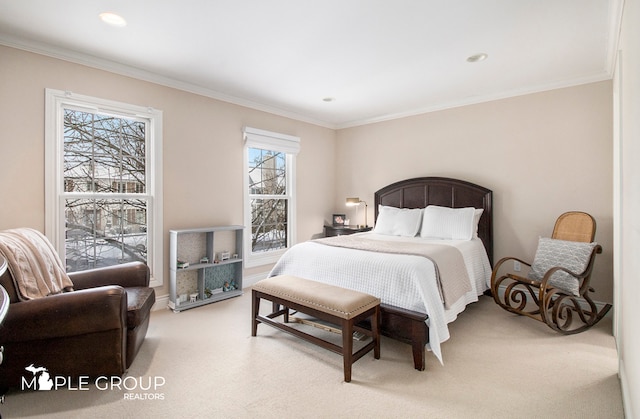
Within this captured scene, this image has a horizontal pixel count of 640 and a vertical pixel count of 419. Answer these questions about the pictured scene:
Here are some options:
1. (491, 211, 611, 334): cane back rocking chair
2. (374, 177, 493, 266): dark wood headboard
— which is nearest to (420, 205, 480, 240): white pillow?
(374, 177, 493, 266): dark wood headboard

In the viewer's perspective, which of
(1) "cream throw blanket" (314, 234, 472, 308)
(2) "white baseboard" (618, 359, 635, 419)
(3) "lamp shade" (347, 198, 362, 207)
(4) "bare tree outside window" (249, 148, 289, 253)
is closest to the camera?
(2) "white baseboard" (618, 359, 635, 419)

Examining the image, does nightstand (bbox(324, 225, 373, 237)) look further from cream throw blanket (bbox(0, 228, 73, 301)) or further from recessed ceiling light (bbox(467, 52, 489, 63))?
cream throw blanket (bbox(0, 228, 73, 301))

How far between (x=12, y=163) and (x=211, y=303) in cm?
229

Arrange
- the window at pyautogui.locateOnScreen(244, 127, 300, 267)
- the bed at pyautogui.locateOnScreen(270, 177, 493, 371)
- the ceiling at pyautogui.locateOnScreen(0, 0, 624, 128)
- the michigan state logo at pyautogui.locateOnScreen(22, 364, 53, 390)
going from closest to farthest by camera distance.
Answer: the michigan state logo at pyautogui.locateOnScreen(22, 364, 53, 390) < the ceiling at pyautogui.locateOnScreen(0, 0, 624, 128) < the bed at pyautogui.locateOnScreen(270, 177, 493, 371) < the window at pyautogui.locateOnScreen(244, 127, 300, 267)

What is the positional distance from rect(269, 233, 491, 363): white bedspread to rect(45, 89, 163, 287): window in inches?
62.3

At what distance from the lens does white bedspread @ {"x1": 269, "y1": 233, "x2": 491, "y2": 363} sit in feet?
7.94

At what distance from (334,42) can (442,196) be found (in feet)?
8.64

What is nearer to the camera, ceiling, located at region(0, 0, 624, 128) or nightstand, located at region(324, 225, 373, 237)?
→ ceiling, located at region(0, 0, 624, 128)

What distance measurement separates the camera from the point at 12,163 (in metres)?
2.69

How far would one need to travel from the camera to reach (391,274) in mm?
2613

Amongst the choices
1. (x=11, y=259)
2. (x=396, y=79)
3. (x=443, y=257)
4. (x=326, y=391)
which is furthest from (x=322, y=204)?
(x=11, y=259)

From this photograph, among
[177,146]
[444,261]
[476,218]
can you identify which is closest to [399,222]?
[476,218]

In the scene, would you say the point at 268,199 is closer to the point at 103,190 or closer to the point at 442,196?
the point at 103,190

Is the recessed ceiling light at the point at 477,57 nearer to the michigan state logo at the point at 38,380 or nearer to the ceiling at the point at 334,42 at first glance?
the ceiling at the point at 334,42
